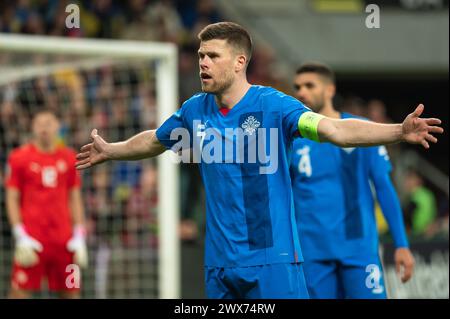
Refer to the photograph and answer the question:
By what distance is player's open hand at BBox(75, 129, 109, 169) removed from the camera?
18.6ft

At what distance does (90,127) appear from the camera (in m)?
11.4

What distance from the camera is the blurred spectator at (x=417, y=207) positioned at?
14.5 m

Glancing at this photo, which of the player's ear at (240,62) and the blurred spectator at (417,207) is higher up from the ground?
the player's ear at (240,62)

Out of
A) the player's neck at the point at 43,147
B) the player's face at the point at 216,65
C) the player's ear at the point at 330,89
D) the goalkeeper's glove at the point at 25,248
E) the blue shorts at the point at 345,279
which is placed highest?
the player's ear at the point at 330,89

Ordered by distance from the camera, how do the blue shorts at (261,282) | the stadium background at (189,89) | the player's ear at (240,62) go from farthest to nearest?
the stadium background at (189,89) → the player's ear at (240,62) → the blue shorts at (261,282)

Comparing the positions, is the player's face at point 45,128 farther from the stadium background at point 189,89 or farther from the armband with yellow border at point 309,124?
the armband with yellow border at point 309,124

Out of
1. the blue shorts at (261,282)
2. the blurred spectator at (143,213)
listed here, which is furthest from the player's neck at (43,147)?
the blue shorts at (261,282)

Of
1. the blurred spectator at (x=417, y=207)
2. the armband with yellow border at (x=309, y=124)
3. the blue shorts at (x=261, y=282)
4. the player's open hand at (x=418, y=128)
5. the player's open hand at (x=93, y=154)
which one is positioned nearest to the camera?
the player's open hand at (x=418, y=128)

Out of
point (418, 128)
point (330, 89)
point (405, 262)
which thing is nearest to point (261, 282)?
point (418, 128)

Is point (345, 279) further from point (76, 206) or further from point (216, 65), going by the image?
point (76, 206)

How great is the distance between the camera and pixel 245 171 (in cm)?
525

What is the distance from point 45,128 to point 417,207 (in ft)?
23.1

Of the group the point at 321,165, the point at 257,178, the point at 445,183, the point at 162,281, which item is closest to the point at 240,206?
the point at 257,178

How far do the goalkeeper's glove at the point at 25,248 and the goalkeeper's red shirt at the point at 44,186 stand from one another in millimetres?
145
